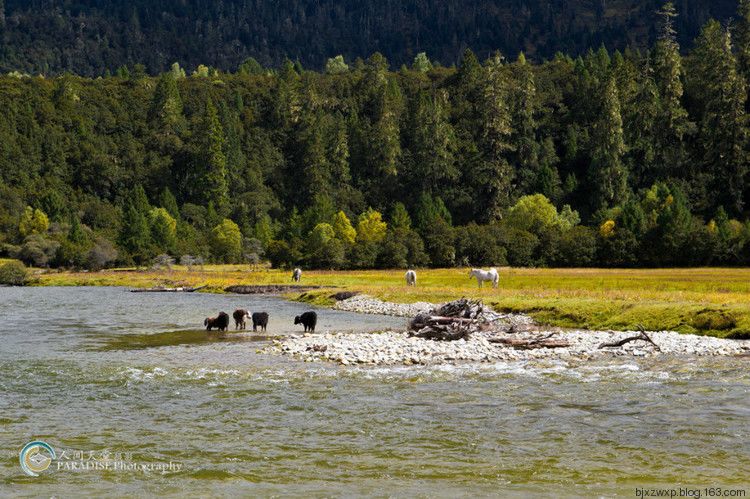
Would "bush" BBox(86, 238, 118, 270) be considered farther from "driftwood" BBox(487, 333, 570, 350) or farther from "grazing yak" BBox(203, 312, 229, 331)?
"driftwood" BBox(487, 333, 570, 350)

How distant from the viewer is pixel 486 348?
107 ft

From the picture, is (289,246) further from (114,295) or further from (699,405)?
(699,405)

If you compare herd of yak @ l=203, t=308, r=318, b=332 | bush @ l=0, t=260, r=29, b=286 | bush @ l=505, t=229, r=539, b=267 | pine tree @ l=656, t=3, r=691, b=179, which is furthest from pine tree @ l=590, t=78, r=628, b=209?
herd of yak @ l=203, t=308, r=318, b=332

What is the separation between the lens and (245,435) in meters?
18.8

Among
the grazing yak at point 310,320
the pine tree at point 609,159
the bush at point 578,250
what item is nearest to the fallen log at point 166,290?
the grazing yak at point 310,320

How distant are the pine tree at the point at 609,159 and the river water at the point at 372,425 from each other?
147 m

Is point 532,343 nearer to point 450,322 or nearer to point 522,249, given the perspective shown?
point 450,322

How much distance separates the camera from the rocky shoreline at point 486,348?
101 feet

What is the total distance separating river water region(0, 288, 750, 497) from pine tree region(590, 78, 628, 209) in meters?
147

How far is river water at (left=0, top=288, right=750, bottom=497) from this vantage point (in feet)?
50.0

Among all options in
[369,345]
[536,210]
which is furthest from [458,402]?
[536,210]

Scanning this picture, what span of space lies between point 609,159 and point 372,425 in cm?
16237

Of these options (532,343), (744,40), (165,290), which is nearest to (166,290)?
(165,290)

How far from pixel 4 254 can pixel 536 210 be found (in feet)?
384
